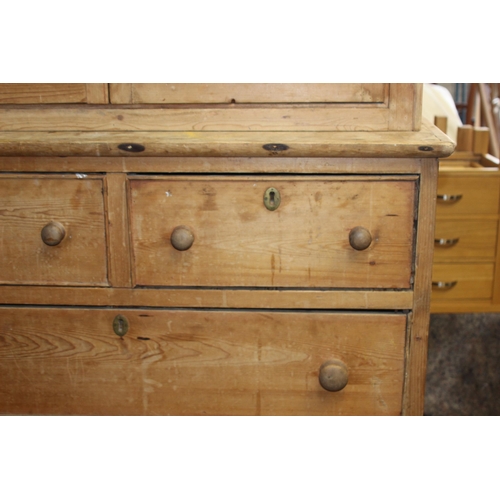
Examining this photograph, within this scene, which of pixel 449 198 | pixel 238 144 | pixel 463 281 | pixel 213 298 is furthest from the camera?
pixel 463 281

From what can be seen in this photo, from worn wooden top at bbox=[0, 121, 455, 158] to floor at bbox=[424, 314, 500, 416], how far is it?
112 centimetres

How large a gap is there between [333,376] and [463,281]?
1316 mm

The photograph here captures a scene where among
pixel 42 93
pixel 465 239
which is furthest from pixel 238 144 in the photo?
pixel 465 239

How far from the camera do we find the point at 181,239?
1.12 meters

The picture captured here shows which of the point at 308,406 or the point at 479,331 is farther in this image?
the point at 479,331

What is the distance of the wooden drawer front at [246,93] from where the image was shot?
1138mm

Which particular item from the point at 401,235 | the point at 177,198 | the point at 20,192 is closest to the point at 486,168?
the point at 401,235

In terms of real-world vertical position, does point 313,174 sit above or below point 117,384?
above

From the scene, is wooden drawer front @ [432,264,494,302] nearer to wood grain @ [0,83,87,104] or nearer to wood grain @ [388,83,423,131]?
wood grain @ [388,83,423,131]

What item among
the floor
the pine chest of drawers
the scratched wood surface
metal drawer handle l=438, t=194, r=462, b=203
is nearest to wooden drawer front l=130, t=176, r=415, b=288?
the pine chest of drawers

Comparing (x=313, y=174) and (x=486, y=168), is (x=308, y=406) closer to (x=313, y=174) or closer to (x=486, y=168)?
(x=313, y=174)

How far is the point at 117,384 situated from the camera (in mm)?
1230

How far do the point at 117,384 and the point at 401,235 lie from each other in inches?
23.7

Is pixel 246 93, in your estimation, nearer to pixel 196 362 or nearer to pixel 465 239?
pixel 196 362
